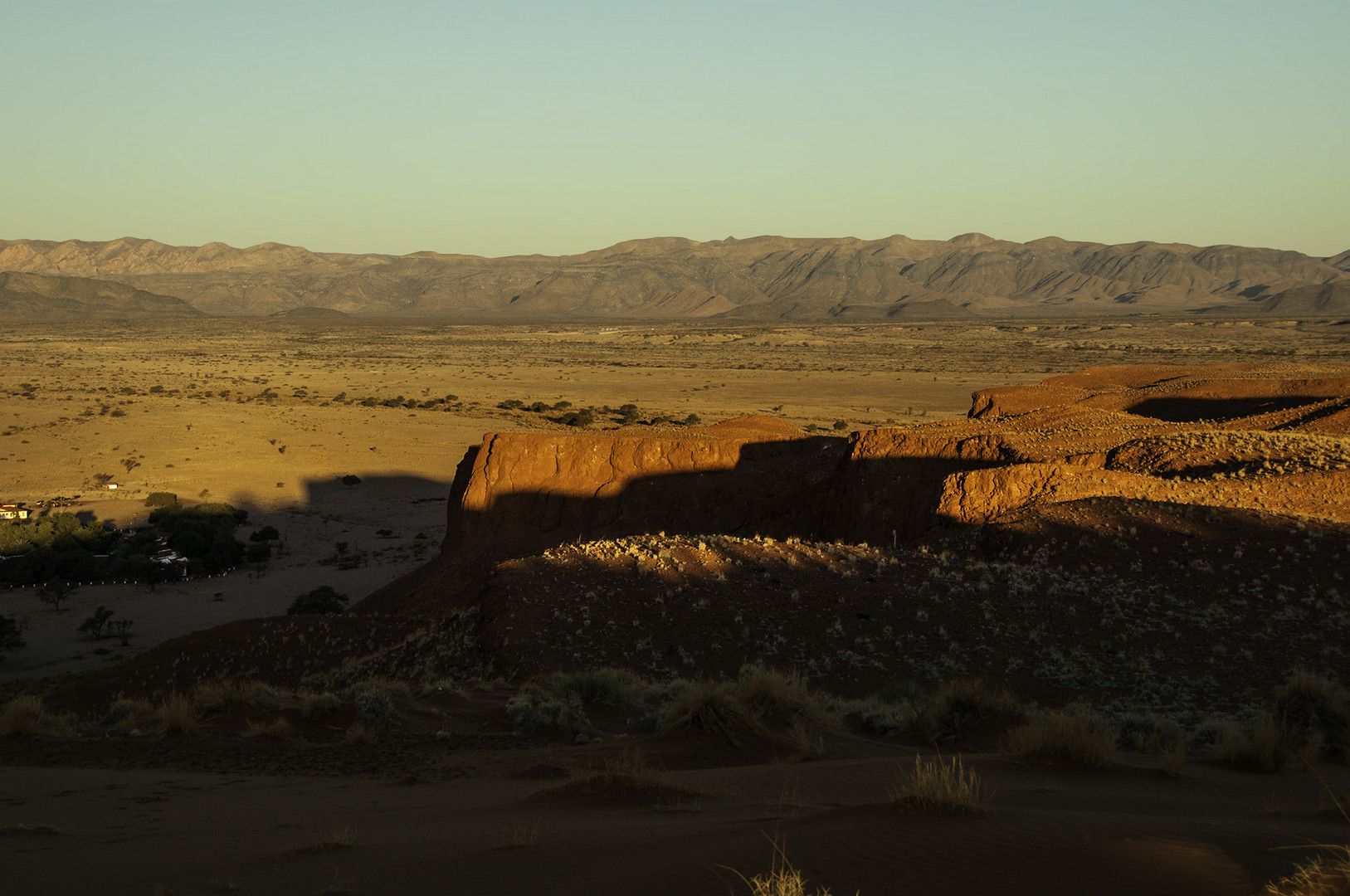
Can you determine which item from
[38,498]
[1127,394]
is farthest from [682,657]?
[38,498]

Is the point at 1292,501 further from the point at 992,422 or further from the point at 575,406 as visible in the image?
the point at 575,406

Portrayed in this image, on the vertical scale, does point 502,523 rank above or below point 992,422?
below

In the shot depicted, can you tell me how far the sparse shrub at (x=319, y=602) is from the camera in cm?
2616

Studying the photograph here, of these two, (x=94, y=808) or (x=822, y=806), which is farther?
(x=94, y=808)

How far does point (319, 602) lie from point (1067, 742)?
2149 centimetres

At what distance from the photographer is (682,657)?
1402cm

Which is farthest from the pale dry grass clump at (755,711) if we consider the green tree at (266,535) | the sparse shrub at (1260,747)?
the green tree at (266,535)

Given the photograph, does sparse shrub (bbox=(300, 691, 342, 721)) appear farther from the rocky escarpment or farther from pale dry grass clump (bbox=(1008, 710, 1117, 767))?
the rocky escarpment

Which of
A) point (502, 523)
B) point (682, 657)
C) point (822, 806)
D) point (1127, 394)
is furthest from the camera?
point (1127, 394)

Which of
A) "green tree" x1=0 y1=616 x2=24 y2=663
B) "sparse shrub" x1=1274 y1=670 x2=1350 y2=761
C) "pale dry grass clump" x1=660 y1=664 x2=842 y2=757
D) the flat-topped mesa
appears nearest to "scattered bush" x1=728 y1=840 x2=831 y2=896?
"pale dry grass clump" x1=660 y1=664 x2=842 y2=757

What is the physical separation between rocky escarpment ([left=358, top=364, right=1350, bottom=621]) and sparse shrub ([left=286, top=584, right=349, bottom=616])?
2.74 meters

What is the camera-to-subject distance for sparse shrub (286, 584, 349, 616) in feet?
85.8

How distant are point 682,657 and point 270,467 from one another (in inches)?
1480

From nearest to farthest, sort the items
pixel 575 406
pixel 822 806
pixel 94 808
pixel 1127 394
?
pixel 822 806 → pixel 94 808 → pixel 1127 394 → pixel 575 406
